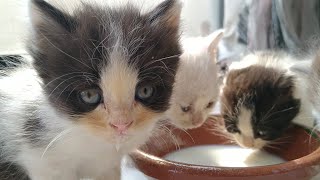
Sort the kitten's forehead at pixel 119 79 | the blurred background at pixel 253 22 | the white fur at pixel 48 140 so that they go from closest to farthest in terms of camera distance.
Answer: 1. the kitten's forehead at pixel 119 79
2. the white fur at pixel 48 140
3. the blurred background at pixel 253 22

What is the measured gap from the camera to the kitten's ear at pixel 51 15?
746 mm

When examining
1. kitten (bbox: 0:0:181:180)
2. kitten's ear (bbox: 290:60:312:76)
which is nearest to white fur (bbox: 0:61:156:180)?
kitten (bbox: 0:0:181:180)

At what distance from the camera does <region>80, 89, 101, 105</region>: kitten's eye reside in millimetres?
740

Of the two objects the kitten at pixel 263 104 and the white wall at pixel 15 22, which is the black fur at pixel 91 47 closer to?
the white wall at pixel 15 22

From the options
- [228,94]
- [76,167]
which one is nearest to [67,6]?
[76,167]

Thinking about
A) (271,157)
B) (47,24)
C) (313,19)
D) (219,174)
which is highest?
(47,24)

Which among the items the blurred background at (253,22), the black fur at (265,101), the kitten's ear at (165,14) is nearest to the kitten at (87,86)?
the kitten's ear at (165,14)

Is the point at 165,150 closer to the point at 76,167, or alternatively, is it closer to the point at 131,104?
the point at 76,167

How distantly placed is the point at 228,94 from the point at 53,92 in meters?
0.56

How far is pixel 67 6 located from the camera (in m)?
0.80

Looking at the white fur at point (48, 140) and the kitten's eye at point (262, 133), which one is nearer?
the white fur at point (48, 140)

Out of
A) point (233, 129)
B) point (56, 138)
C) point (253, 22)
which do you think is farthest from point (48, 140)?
point (253, 22)

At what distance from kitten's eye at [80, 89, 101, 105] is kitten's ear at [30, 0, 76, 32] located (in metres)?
0.10

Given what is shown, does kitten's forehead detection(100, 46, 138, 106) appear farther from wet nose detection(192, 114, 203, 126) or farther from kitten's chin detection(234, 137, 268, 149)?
kitten's chin detection(234, 137, 268, 149)
